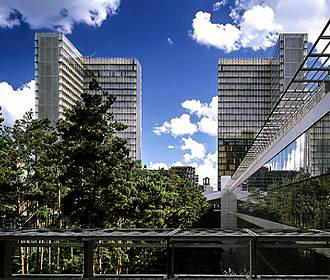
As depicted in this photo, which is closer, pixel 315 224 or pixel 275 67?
pixel 315 224

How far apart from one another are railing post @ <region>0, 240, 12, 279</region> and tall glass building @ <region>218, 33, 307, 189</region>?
92662 mm

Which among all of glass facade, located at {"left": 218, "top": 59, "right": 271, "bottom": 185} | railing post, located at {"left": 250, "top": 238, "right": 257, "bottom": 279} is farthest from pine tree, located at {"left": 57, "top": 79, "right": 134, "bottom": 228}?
glass facade, located at {"left": 218, "top": 59, "right": 271, "bottom": 185}

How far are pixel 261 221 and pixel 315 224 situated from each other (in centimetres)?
1357

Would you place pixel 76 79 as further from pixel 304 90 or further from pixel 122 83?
pixel 304 90

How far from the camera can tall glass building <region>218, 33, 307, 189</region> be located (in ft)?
330

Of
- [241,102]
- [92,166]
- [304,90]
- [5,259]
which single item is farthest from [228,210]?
[5,259]

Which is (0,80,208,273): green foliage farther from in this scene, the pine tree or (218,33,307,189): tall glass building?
(218,33,307,189): tall glass building

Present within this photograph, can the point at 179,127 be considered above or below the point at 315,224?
above

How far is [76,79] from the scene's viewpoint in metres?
96.9

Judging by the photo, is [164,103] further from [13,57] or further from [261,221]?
[261,221]

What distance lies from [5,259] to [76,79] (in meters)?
91.7

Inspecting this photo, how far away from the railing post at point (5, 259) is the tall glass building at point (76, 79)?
6491 cm

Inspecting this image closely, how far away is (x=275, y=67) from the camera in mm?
98500

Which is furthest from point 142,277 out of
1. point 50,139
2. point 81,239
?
point 50,139
